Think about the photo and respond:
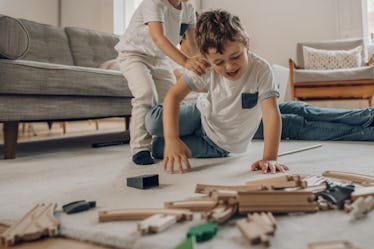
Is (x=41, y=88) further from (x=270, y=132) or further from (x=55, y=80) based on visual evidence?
(x=270, y=132)

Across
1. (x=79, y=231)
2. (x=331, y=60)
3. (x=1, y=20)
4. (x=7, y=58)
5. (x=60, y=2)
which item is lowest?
(x=79, y=231)

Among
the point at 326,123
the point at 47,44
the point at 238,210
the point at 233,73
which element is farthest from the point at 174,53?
the point at 47,44

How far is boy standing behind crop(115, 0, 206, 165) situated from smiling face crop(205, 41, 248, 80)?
23 cm

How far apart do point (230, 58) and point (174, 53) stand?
0.97ft

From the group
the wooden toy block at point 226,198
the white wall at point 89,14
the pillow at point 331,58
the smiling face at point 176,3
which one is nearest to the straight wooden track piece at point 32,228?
the wooden toy block at point 226,198

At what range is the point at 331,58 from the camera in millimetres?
3527

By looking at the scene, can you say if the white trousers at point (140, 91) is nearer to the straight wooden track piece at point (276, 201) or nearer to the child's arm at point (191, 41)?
the child's arm at point (191, 41)

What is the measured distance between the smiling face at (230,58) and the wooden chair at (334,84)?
7.88 ft

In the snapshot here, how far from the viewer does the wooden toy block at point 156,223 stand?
1.68 ft

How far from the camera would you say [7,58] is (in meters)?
1.48

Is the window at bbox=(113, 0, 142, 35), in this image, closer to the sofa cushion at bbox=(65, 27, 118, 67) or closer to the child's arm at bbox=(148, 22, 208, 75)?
the sofa cushion at bbox=(65, 27, 118, 67)

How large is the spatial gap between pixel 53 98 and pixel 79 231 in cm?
123

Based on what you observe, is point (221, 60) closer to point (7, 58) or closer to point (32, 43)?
point (7, 58)

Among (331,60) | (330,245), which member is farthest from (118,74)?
(331,60)
